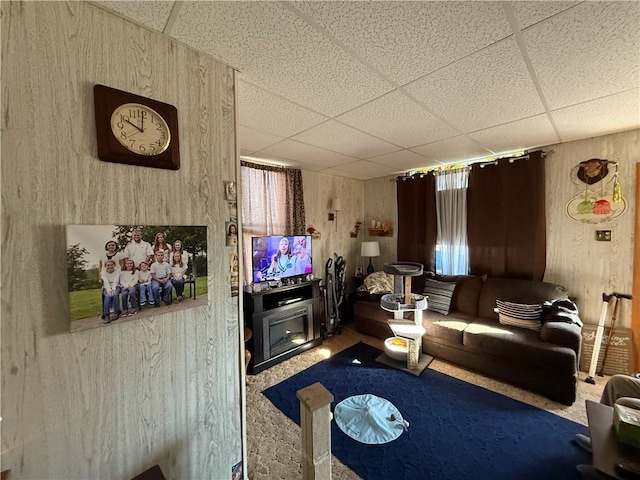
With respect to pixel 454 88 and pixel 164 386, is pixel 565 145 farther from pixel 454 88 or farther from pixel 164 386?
pixel 164 386

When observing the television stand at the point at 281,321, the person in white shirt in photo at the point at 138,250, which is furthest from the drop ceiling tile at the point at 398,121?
the television stand at the point at 281,321

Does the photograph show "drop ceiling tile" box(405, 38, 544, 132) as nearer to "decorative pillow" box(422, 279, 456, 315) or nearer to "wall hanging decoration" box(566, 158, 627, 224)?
"wall hanging decoration" box(566, 158, 627, 224)

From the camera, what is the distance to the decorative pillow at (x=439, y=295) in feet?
10.5

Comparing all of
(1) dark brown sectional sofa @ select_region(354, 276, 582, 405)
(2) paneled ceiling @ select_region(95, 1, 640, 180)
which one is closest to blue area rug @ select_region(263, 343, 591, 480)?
(1) dark brown sectional sofa @ select_region(354, 276, 582, 405)

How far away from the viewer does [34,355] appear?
86 cm

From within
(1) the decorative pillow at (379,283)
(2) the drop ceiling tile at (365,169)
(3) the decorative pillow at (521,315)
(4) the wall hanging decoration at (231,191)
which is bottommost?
(3) the decorative pillow at (521,315)

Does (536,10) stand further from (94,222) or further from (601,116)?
(94,222)

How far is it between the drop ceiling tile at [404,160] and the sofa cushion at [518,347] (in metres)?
2.05

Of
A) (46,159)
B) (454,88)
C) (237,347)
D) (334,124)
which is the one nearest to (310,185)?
(334,124)

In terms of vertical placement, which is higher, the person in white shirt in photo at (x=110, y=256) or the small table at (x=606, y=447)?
the person in white shirt in photo at (x=110, y=256)

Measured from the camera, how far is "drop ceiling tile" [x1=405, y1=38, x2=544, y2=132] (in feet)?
4.28

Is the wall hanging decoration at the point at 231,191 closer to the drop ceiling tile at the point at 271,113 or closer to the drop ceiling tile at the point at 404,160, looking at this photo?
the drop ceiling tile at the point at 271,113

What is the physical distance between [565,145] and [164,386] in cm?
409

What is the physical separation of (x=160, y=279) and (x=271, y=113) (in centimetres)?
140
